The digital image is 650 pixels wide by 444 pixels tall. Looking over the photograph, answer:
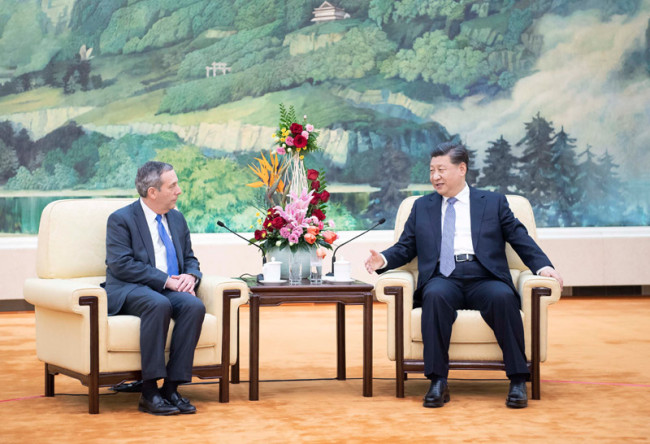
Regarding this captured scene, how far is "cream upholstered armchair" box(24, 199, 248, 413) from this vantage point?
3695 millimetres

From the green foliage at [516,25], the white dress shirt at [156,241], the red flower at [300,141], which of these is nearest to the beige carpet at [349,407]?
the white dress shirt at [156,241]

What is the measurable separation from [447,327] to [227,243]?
4564 mm

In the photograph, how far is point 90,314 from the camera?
368 centimetres

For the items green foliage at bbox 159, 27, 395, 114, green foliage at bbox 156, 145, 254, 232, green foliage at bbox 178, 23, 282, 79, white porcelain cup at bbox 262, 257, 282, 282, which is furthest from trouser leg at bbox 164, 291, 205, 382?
green foliage at bbox 178, 23, 282, 79

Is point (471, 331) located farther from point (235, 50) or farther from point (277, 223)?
point (235, 50)

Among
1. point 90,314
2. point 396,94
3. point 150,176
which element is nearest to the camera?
point 90,314

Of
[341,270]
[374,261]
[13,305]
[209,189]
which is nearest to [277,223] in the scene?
[341,270]

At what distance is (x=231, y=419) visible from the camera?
3.60 meters

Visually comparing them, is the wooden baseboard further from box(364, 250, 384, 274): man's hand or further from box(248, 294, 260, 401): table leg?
box(364, 250, 384, 274): man's hand

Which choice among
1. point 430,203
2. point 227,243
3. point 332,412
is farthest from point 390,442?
point 227,243

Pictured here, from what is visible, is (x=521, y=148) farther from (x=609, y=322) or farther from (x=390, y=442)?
(x=390, y=442)

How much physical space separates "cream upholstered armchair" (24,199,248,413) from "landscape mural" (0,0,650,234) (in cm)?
449

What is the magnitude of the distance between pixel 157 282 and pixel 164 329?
269 mm

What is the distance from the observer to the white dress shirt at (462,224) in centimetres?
427
